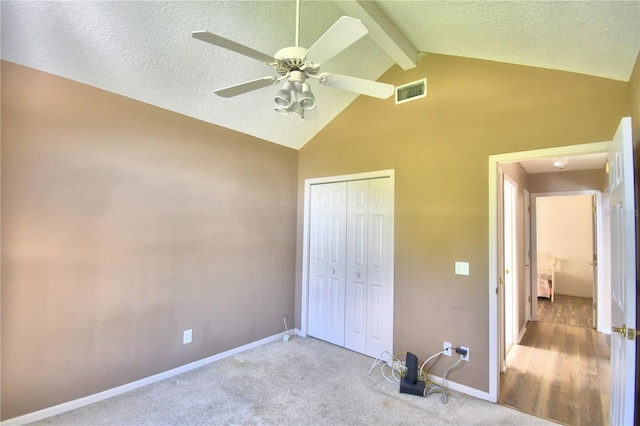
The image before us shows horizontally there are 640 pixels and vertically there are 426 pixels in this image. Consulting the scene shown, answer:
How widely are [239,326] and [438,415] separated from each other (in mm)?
2183

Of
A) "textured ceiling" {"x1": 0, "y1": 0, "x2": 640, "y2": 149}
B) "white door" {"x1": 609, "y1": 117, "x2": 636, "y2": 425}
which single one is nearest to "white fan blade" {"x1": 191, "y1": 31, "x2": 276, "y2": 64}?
"textured ceiling" {"x1": 0, "y1": 0, "x2": 640, "y2": 149}

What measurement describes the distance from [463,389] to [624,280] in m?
1.66

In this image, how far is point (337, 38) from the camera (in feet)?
4.43

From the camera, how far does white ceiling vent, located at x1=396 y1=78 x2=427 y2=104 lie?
2982 millimetres

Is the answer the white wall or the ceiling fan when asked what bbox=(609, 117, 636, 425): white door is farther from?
the white wall

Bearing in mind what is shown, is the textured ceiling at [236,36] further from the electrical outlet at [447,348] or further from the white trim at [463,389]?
the white trim at [463,389]

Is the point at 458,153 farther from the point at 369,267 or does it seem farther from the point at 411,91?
the point at 369,267

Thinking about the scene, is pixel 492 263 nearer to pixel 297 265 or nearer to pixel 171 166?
pixel 297 265

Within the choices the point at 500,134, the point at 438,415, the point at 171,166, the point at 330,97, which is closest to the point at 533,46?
the point at 500,134

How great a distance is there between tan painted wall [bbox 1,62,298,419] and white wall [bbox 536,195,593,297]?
705 cm

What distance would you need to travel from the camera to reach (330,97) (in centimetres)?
341

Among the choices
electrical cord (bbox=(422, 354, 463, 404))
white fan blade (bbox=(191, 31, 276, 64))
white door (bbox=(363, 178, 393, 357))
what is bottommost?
electrical cord (bbox=(422, 354, 463, 404))

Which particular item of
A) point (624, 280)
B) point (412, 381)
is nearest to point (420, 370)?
point (412, 381)

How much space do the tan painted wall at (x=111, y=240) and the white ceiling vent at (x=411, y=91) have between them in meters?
1.80
